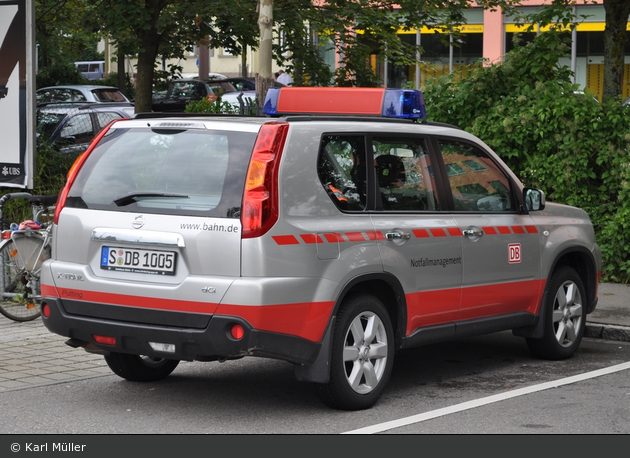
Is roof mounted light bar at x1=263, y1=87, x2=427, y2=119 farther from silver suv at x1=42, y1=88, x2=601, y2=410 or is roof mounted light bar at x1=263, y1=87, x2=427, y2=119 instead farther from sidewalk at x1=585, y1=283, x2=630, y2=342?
sidewalk at x1=585, y1=283, x2=630, y2=342

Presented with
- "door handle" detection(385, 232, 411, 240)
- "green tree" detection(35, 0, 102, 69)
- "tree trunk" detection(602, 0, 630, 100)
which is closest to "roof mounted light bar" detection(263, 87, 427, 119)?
"door handle" detection(385, 232, 411, 240)

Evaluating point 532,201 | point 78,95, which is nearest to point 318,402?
point 532,201

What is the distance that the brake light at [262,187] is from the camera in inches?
212

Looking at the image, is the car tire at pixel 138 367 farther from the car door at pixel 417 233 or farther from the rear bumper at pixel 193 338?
the car door at pixel 417 233

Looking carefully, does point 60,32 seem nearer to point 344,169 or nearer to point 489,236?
point 489,236

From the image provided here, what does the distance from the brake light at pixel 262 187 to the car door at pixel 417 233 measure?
0.87 m

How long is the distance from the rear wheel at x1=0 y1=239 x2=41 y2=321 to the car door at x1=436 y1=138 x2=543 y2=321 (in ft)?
14.3

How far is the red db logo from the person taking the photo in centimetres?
709

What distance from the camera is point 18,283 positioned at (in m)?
9.34

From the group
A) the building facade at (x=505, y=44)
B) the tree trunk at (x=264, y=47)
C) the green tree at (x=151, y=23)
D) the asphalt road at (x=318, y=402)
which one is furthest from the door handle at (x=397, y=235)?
the building facade at (x=505, y=44)

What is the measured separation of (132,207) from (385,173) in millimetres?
1625

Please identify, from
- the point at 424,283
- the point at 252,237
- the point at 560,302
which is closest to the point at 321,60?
the point at 560,302

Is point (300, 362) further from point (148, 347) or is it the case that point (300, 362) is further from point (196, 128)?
point (196, 128)

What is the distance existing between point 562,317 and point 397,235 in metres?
2.18
